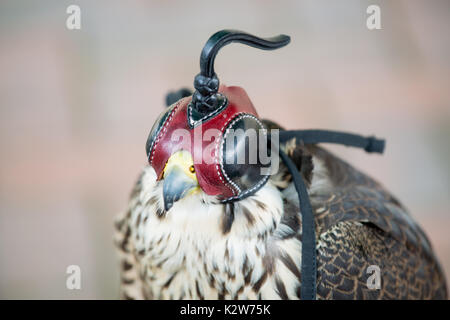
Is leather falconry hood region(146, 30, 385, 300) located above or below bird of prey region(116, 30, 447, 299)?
above

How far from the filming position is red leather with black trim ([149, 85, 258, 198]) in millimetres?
611

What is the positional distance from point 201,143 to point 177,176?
5 cm

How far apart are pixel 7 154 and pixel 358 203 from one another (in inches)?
48.0

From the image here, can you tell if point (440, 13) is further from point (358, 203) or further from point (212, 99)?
point (212, 99)

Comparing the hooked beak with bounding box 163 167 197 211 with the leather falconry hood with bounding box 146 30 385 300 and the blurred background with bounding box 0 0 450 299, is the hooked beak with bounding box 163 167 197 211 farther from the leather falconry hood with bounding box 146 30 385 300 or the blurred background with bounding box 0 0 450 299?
the blurred background with bounding box 0 0 450 299

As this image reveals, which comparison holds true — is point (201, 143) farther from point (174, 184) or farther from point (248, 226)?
point (248, 226)

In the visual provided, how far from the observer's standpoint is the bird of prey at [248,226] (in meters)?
0.63

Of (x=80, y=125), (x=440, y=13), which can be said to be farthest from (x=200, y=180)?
(x=440, y=13)

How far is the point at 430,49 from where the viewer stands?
6.31 feet

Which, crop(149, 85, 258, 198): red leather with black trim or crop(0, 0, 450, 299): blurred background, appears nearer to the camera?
crop(149, 85, 258, 198): red leather with black trim

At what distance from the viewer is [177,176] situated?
62 cm

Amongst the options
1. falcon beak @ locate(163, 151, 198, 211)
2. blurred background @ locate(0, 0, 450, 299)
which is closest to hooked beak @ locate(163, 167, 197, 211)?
falcon beak @ locate(163, 151, 198, 211)

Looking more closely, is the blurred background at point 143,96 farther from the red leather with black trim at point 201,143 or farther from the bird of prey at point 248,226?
the red leather with black trim at point 201,143

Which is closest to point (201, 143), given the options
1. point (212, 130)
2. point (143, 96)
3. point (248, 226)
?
point (212, 130)
